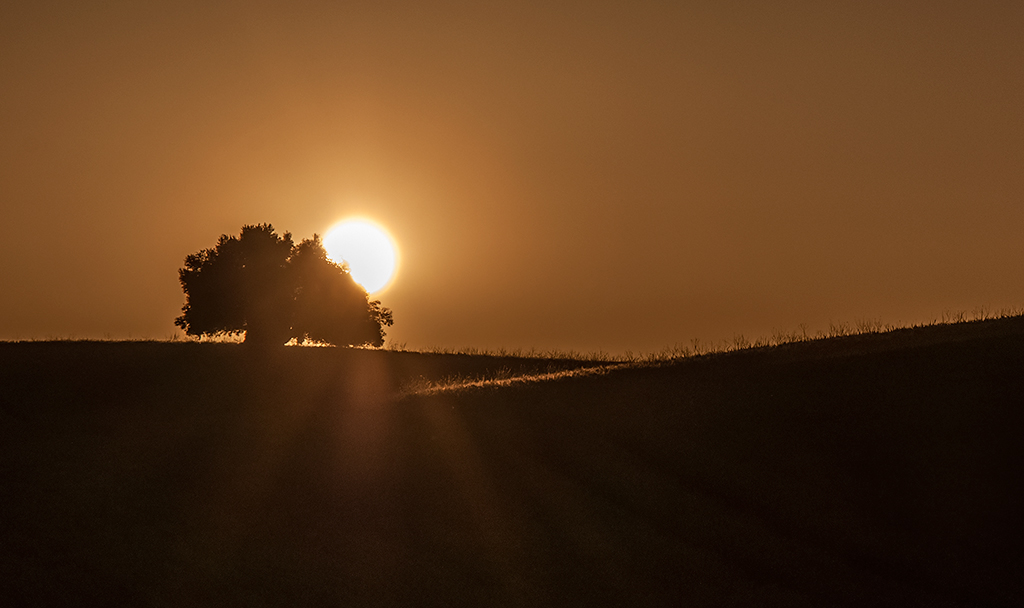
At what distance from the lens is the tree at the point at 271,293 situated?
166 ft

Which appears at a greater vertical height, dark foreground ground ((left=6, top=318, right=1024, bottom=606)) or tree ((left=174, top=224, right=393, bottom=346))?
tree ((left=174, top=224, right=393, bottom=346))

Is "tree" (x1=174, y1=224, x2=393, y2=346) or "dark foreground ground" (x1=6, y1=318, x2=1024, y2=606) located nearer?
"dark foreground ground" (x1=6, y1=318, x2=1024, y2=606)

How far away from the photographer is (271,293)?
51688mm

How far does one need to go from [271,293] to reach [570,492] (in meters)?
40.1

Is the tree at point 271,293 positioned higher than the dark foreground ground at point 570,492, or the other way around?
the tree at point 271,293

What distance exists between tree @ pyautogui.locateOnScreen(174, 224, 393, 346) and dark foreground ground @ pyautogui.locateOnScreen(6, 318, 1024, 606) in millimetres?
29869

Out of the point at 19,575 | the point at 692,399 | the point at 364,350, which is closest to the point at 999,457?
the point at 692,399

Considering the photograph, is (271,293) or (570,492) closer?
(570,492)

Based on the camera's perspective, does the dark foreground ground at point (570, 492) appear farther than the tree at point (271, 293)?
No

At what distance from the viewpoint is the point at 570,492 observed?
15023 mm

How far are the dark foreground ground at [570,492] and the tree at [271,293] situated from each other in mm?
29869

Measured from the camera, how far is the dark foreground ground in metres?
12.6

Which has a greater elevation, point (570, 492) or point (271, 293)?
point (271, 293)

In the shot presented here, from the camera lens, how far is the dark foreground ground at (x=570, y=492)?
12633 millimetres
